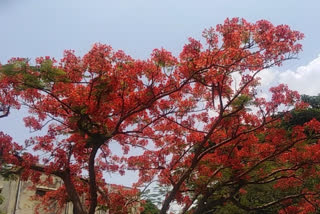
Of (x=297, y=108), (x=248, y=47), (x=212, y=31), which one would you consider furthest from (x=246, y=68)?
(x=297, y=108)

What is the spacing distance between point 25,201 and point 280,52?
14.1 metres

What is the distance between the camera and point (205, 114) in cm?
959

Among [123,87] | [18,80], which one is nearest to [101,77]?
[123,87]

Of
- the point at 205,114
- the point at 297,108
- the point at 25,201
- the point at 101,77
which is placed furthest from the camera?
the point at 25,201

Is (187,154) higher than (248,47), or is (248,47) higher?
(248,47)

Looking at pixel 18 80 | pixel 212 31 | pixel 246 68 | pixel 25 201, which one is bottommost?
pixel 25 201

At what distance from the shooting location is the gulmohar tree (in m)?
7.33

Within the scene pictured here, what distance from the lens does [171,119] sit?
30.0 ft

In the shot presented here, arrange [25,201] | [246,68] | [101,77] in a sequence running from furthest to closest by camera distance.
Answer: [25,201], [246,68], [101,77]

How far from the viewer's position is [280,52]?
24.9 feet

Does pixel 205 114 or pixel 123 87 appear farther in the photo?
pixel 205 114

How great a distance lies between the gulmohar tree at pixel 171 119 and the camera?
7.33 meters

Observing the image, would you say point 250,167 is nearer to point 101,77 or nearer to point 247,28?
point 247,28

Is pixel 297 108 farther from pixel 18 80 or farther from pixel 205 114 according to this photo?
pixel 18 80
